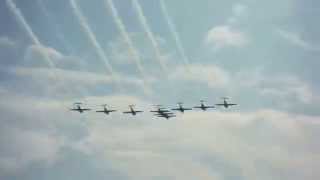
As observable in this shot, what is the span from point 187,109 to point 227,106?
1237 centimetres

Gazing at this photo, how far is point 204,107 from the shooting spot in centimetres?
19988

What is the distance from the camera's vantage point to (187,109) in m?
199

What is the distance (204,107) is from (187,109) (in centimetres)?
519

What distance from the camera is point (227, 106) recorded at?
19512 centimetres

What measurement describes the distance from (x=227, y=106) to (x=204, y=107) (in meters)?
8.01
